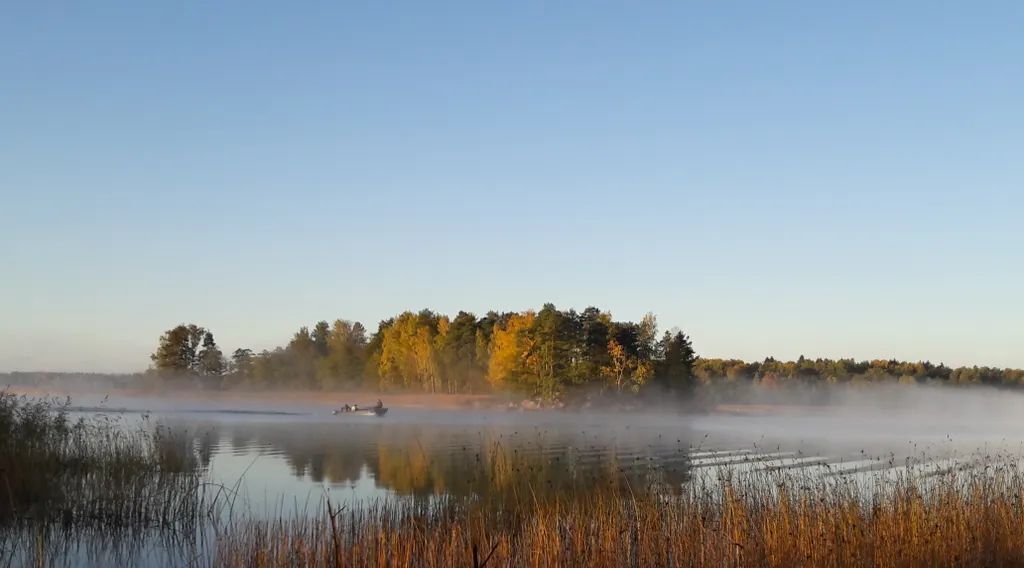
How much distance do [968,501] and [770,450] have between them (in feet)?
62.7

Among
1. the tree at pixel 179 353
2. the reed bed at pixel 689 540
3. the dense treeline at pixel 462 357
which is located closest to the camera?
the reed bed at pixel 689 540

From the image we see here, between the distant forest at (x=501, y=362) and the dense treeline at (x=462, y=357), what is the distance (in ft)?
0.38

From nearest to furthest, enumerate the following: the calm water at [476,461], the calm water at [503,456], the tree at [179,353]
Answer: the calm water at [476,461]
the calm water at [503,456]
the tree at [179,353]

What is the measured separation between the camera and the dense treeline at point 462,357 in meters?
80.2

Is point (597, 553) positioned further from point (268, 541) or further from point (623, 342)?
point (623, 342)

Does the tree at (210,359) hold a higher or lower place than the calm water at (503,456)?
higher

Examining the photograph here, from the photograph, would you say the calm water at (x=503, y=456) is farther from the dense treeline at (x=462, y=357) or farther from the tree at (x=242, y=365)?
the tree at (x=242, y=365)

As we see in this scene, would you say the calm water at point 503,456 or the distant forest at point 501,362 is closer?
the calm water at point 503,456

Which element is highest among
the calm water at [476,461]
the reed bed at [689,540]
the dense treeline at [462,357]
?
the dense treeline at [462,357]

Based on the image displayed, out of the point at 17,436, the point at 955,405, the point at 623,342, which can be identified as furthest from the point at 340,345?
the point at 17,436

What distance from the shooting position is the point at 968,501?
1450cm

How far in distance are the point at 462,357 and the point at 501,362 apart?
18.4m

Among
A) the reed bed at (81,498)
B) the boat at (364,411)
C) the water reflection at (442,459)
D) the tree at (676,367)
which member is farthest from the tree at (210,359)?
the reed bed at (81,498)

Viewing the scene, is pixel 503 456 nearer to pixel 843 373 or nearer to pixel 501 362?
pixel 501 362
